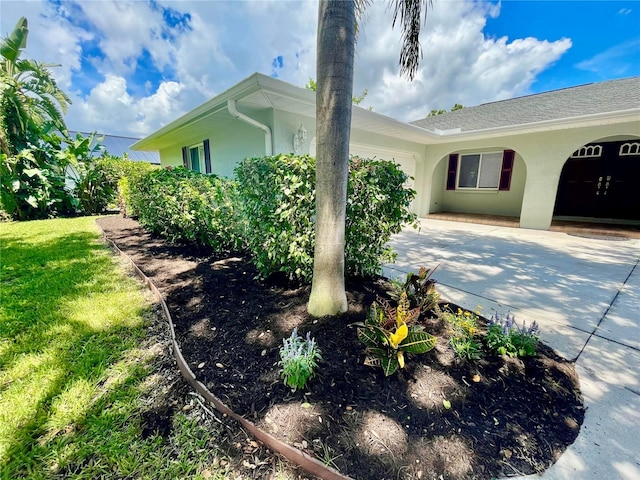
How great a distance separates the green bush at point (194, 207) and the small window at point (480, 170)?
420 inches

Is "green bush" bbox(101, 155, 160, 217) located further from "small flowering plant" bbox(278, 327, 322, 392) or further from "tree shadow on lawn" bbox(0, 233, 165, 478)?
"small flowering plant" bbox(278, 327, 322, 392)

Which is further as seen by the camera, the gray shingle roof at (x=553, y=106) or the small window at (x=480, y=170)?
the small window at (x=480, y=170)

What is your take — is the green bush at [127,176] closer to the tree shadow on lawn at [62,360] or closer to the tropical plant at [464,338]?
the tree shadow on lawn at [62,360]

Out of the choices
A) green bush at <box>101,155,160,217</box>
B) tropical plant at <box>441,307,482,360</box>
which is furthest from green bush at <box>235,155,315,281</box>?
green bush at <box>101,155,160,217</box>

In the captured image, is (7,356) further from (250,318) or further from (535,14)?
(535,14)

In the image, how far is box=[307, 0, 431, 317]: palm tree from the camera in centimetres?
217

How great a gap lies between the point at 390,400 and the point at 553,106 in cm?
1130

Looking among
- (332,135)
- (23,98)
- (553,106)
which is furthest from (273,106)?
(23,98)

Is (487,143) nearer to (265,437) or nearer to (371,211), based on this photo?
(371,211)

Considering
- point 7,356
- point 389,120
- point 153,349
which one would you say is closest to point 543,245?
point 389,120

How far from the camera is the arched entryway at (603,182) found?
9.18 metres

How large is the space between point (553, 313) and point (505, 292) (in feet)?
2.17

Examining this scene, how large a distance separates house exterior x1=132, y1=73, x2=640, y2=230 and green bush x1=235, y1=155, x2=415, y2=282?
7.23 feet

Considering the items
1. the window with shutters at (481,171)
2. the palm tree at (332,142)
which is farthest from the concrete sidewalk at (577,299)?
the window with shutters at (481,171)
